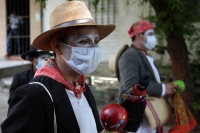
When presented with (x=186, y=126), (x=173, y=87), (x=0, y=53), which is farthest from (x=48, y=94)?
(x=0, y=53)

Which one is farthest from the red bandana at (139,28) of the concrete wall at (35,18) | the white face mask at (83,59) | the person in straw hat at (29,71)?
the concrete wall at (35,18)

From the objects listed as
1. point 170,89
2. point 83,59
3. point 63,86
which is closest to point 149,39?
point 170,89

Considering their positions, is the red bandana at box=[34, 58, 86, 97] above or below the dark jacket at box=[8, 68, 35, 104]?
above

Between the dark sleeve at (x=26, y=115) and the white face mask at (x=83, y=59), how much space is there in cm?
36

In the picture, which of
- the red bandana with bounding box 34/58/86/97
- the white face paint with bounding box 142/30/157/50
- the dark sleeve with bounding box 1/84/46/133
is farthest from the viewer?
the white face paint with bounding box 142/30/157/50

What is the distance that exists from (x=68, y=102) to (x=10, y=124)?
33cm

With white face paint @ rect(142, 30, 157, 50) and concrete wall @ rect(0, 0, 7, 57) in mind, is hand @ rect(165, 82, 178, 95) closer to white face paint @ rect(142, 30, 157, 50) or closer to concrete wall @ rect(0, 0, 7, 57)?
white face paint @ rect(142, 30, 157, 50)

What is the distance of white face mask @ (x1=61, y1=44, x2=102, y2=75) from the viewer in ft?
5.71

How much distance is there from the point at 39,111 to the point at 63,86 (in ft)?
0.82

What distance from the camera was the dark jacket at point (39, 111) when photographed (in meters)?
1.42

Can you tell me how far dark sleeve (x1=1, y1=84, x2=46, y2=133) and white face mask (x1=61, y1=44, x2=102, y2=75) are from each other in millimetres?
358

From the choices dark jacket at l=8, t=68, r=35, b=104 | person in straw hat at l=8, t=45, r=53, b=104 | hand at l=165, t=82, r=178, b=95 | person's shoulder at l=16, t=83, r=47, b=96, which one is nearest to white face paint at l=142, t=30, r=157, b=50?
hand at l=165, t=82, r=178, b=95

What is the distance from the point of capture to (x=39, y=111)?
146 centimetres

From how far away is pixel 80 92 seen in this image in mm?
1778
